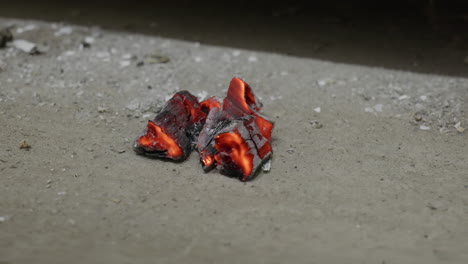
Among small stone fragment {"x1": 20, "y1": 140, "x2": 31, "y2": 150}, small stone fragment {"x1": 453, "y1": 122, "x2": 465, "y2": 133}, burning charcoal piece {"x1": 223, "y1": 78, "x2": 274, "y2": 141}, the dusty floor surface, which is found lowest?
small stone fragment {"x1": 20, "y1": 140, "x2": 31, "y2": 150}

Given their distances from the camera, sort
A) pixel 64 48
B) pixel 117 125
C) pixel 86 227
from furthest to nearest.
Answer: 1. pixel 64 48
2. pixel 117 125
3. pixel 86 227

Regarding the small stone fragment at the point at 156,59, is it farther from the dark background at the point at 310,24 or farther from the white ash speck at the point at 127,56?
the dark background at the point at 310,24

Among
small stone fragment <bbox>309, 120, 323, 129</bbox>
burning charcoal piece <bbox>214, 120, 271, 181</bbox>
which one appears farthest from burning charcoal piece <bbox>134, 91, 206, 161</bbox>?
small stone fragment <bbox>309, 120, 323, 129</bbox>

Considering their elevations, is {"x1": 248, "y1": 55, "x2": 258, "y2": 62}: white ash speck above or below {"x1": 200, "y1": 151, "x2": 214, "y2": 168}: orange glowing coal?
above

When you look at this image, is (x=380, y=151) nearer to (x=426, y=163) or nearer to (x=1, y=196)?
(x=426, y=163)

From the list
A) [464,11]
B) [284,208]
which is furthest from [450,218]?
[464,11]

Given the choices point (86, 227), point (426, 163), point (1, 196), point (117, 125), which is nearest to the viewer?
point (86, 227)

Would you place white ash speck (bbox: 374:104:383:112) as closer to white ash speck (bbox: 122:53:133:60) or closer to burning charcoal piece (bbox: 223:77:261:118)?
burning charcoal piece (bbox: 223:77:261:118)
